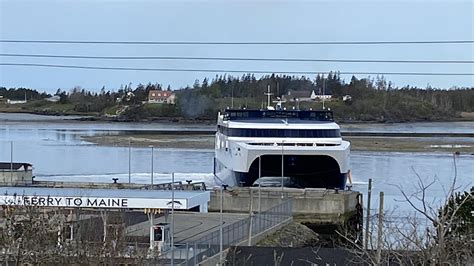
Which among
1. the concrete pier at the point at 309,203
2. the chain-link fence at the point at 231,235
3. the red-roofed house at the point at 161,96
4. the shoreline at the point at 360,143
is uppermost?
the red-roofed house at the point at 161,96

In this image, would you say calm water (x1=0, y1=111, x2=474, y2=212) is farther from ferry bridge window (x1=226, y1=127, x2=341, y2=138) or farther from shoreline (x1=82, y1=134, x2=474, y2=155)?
ferry bridge window (x1=226, y1=127, x2=341, y2=138)

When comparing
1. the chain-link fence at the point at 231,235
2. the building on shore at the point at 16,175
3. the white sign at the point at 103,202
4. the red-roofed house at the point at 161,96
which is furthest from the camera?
the red-roofed house at the point at 161,96

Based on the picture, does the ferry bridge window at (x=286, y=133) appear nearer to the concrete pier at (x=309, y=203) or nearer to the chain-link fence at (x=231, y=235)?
the concrete pier at (x=309, y=203)

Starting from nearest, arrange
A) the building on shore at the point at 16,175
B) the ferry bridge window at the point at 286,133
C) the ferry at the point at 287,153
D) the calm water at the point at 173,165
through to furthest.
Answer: the building on shore at the point at 16,175 < the ferry at the point at 287,153 < the ferry bridge window at the point at 286,133 < the calm water at the point at 173,165

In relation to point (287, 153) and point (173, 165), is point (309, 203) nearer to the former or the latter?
point (287, 153)

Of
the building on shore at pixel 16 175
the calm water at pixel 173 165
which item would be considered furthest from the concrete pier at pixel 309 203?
the building on shore at pixel 16 175

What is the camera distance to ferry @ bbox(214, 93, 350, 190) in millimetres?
52938

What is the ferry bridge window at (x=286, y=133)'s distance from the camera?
176 feet

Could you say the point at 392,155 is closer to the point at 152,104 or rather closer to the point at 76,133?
the point at 76,133

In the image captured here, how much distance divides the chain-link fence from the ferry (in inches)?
397

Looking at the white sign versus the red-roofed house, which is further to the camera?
the red-roofed house

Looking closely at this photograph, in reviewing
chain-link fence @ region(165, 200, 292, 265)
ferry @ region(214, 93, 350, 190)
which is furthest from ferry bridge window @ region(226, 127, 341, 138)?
chain-link fence @ region(165, 200, 292, 265)

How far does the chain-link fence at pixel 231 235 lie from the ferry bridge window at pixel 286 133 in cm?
1086

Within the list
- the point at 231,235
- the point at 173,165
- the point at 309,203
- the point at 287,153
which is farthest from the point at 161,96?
the point at 231,235
